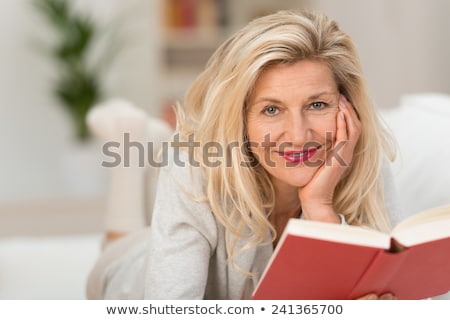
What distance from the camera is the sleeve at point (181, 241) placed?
4.11ft

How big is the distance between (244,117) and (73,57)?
2.96 m

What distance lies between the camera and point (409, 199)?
5.68ft

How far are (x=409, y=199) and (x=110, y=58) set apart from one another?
2.74m

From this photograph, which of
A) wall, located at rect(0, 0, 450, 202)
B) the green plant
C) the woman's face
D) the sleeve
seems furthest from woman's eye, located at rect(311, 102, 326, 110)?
the green plant

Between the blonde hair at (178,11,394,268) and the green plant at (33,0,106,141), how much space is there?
279 cm

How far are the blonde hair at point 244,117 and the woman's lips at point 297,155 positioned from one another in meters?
0.08

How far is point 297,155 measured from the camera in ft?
3.86

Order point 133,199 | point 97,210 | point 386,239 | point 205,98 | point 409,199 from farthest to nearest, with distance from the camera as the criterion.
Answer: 1. point 97,210
2. point 133,199
3. point 409,199
4. point 205,98
5. point 386,239

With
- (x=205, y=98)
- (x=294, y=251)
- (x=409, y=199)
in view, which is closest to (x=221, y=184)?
(x=205, y=98)

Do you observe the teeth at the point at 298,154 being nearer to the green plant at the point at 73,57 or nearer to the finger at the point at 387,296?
the finger at the point at 387,296

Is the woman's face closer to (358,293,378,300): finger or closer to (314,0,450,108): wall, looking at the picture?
(358,293,378,300): finger

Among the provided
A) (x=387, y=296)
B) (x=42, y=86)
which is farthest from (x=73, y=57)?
(x=387, y=296)

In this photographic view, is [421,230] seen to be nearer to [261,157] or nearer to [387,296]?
[387,296]

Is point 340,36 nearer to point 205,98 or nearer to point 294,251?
point 205,98
